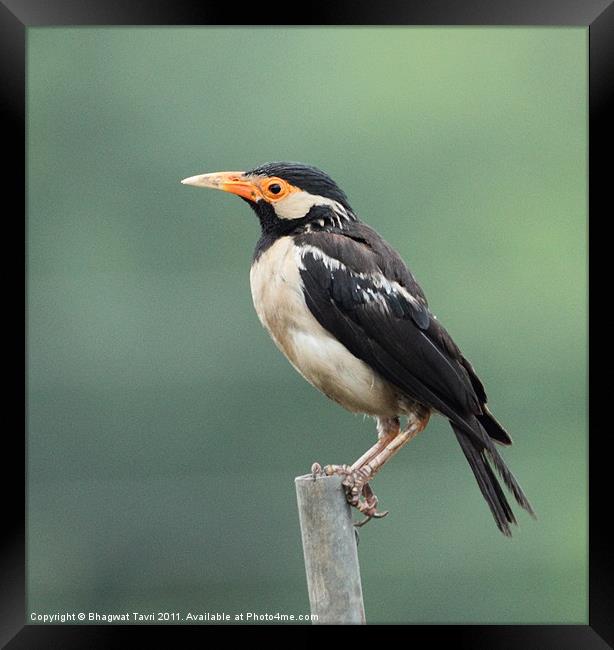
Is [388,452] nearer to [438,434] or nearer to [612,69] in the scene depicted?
[612,69]

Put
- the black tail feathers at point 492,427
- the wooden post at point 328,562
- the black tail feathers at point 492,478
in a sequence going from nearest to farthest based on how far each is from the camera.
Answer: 1. the wooden post at point 328,562
2. the black tail feathers at point 492,478
3. the black tail feathers at point 492,427

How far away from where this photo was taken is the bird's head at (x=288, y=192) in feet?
21.4

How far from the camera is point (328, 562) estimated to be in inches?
229

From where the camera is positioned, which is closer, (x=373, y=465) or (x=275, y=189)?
(x=373, y=465)

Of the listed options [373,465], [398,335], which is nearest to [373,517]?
[373,465]

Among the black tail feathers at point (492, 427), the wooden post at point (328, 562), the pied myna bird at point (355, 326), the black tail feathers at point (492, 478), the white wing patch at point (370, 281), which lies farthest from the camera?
the black tail feathers at point (492, 427)

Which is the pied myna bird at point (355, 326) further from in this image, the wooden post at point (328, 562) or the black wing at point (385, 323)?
the wooden post at point (328, 562)

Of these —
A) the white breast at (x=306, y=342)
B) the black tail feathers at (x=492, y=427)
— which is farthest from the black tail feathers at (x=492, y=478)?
the white breast at (x=306, y=342)

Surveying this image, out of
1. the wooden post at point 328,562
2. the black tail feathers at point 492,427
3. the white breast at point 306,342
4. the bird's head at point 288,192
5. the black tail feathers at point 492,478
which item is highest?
the bird's head at point 288,192

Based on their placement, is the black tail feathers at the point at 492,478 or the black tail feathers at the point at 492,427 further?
the black tail feathers at the point at 492,427

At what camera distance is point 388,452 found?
21.0ft

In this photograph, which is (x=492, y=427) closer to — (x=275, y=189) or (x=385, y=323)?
(x=385, y=323)

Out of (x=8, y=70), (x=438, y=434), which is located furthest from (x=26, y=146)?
(x=438, y=434)

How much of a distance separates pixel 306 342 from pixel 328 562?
1.12 m
